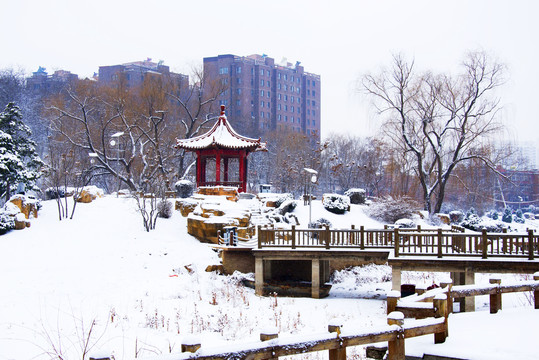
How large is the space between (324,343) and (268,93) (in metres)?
70.1

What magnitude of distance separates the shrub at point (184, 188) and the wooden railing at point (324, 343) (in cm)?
2392

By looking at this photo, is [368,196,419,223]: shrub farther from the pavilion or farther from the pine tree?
the pine tree

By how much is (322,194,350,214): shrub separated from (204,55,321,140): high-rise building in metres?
35.1

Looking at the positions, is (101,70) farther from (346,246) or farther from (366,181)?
(346,246)

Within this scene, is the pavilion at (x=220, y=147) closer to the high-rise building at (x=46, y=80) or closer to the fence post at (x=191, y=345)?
the fence post at (x=191, y=345)

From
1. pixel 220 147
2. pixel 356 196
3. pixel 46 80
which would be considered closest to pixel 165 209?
pixel 220 147

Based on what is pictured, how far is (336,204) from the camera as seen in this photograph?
2853 centimetres

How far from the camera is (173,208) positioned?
88.3 feet

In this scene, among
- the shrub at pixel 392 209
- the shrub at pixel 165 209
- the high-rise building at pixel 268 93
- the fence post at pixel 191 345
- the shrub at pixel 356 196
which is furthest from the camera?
the high-rise building at pixel 268 93

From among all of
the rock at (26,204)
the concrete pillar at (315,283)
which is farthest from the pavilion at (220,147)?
the concrete pillar at (315,283)

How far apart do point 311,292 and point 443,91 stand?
56.2 ft

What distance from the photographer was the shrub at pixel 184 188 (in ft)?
94.0

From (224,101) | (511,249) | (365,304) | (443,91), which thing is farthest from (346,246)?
(224,101)

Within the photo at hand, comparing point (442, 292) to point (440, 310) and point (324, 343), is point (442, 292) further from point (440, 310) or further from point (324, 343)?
point (324, 343)
